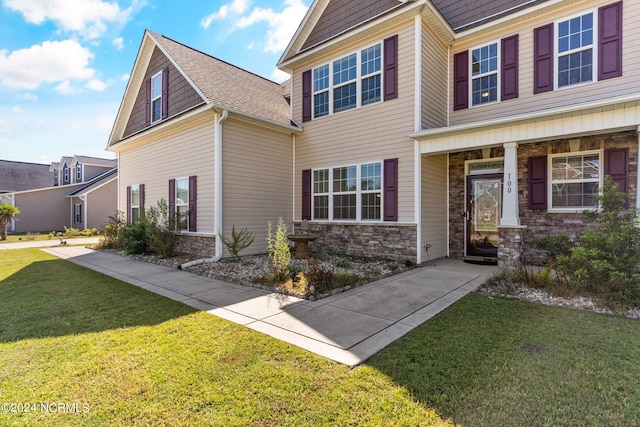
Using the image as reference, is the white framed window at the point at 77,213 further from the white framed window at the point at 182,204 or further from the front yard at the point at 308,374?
the front yard at the point at 308,374

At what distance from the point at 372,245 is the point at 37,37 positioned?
566 inches

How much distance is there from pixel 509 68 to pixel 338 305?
25.6 ft

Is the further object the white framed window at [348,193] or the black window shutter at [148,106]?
the black window shutter at [148,106]

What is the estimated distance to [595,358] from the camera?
304 centimetres

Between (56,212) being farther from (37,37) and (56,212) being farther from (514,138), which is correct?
(514,138)

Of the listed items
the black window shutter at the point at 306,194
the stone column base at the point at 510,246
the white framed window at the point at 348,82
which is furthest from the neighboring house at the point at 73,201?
the stone column base at the point at 510,246

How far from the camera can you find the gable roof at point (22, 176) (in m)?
28.0

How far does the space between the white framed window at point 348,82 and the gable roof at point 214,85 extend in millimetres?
1457

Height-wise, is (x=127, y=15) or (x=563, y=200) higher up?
(x=127, y=15)

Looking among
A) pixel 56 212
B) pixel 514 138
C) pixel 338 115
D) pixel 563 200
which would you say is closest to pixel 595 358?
pixel 514 138

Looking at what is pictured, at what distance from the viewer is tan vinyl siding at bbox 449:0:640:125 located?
6.72 m

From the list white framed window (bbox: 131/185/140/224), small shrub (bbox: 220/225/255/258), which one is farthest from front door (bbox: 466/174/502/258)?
white framed window (bbox: 131/185/140/224)

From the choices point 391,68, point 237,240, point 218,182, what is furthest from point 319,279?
point 391,68

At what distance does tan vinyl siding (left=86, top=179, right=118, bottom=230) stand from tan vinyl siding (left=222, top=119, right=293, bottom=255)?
58.8 feet
